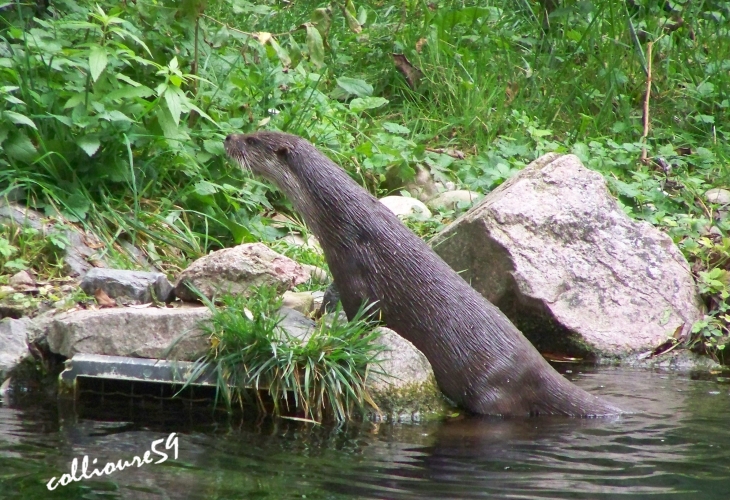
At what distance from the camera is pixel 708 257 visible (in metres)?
5.78

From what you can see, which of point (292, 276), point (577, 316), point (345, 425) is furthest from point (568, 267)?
point (345, 425)

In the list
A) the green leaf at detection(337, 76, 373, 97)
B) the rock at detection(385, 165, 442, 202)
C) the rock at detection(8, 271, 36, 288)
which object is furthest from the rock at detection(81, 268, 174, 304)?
the green leaf at detection(337, 76, 373, 97)

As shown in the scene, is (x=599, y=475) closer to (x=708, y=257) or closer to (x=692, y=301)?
(x=692, y=301)

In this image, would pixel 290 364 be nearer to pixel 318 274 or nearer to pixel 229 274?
pixel 229 274

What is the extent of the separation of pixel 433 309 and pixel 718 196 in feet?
10.5

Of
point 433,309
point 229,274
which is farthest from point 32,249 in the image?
point 433,309

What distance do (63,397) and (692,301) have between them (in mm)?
3333

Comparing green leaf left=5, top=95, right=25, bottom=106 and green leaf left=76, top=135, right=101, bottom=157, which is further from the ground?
green leaf left=5, top=95, right=25, bottom=106

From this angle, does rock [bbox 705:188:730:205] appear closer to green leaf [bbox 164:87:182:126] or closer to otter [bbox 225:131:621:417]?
otter [bbox 225:131:621:417]

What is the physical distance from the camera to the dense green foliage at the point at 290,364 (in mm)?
3766

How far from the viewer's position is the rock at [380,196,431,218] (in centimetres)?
628

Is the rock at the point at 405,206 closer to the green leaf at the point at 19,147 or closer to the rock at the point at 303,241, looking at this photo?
the rock at the point at 303,241

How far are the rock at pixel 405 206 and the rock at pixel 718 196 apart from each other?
187 centimetres

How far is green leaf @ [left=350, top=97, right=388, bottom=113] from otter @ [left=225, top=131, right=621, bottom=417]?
284 cm
